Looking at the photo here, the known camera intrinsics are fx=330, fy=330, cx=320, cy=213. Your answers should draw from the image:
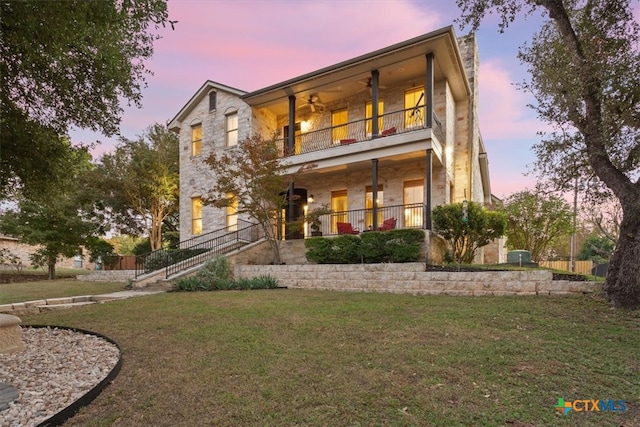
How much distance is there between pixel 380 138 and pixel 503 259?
1310cm

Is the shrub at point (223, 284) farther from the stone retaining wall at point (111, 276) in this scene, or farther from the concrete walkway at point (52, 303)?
the stone retaining wall at point (111, 276)

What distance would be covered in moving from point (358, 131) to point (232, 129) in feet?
20.9

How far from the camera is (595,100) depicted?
20.0 ft

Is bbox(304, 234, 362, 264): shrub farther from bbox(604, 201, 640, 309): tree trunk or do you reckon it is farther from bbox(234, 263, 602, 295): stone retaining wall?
bbox(604, 201, 640, 309): tree trunk

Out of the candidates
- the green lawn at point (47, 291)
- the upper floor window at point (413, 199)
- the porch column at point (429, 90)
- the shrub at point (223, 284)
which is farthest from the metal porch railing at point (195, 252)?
the porch column at point (429, 90)

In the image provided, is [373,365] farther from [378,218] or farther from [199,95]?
[199,95]

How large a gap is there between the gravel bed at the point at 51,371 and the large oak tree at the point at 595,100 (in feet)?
25.7

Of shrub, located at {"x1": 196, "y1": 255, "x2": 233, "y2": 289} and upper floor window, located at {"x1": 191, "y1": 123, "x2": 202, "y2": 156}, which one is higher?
upper floor window, located at {"x1": 191, "y1": 123, "x2": 202, "y2": 156}

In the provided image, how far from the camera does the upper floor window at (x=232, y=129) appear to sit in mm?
16009

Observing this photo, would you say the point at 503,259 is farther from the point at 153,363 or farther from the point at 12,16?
the point at 12,16

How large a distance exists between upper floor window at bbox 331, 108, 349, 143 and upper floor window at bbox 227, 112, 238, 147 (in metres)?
4.81

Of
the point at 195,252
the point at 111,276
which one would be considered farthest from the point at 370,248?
the point at 111,276

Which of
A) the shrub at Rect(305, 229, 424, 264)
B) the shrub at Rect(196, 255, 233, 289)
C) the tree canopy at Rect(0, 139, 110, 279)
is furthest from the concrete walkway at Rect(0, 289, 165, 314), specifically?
the tree canopy at Rect(0, 139, 110, 279)

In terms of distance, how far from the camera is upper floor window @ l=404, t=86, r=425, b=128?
40.5 feet
